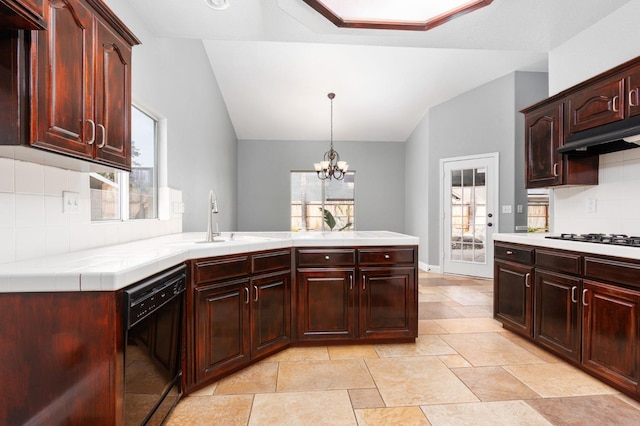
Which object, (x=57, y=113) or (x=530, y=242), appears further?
(x=530, y=242)

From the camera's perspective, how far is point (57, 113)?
4.19 ft

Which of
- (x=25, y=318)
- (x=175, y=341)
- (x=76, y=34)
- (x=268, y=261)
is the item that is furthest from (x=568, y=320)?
(x=76, y=34)

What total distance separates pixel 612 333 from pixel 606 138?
127 centimetres

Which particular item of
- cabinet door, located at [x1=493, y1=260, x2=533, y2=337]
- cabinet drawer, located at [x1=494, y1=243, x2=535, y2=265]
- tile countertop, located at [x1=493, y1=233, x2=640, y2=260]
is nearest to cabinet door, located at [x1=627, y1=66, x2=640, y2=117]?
tile countertop, located at [x1=493, y1=233, x2=640, y2=260]

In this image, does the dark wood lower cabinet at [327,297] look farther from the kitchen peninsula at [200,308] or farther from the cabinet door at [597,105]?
the cabinet door at [597,105]

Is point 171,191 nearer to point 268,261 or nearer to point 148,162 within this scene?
point 148,162

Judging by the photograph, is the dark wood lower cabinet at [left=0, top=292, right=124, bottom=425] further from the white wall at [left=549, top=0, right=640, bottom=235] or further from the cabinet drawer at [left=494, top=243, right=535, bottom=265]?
the white wall at [left=549, top=0, right=640, bottom=235]

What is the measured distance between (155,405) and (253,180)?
5.73 m

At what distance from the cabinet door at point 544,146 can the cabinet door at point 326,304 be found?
6.41ft

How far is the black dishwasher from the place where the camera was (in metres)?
1.30

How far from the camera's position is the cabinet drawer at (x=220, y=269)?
6.41 ft

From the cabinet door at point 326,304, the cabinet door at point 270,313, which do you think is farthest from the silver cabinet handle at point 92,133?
the cabinet door at point 326,304

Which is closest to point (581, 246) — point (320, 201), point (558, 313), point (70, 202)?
point (558, 313)

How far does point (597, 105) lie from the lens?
2387 millimetres
